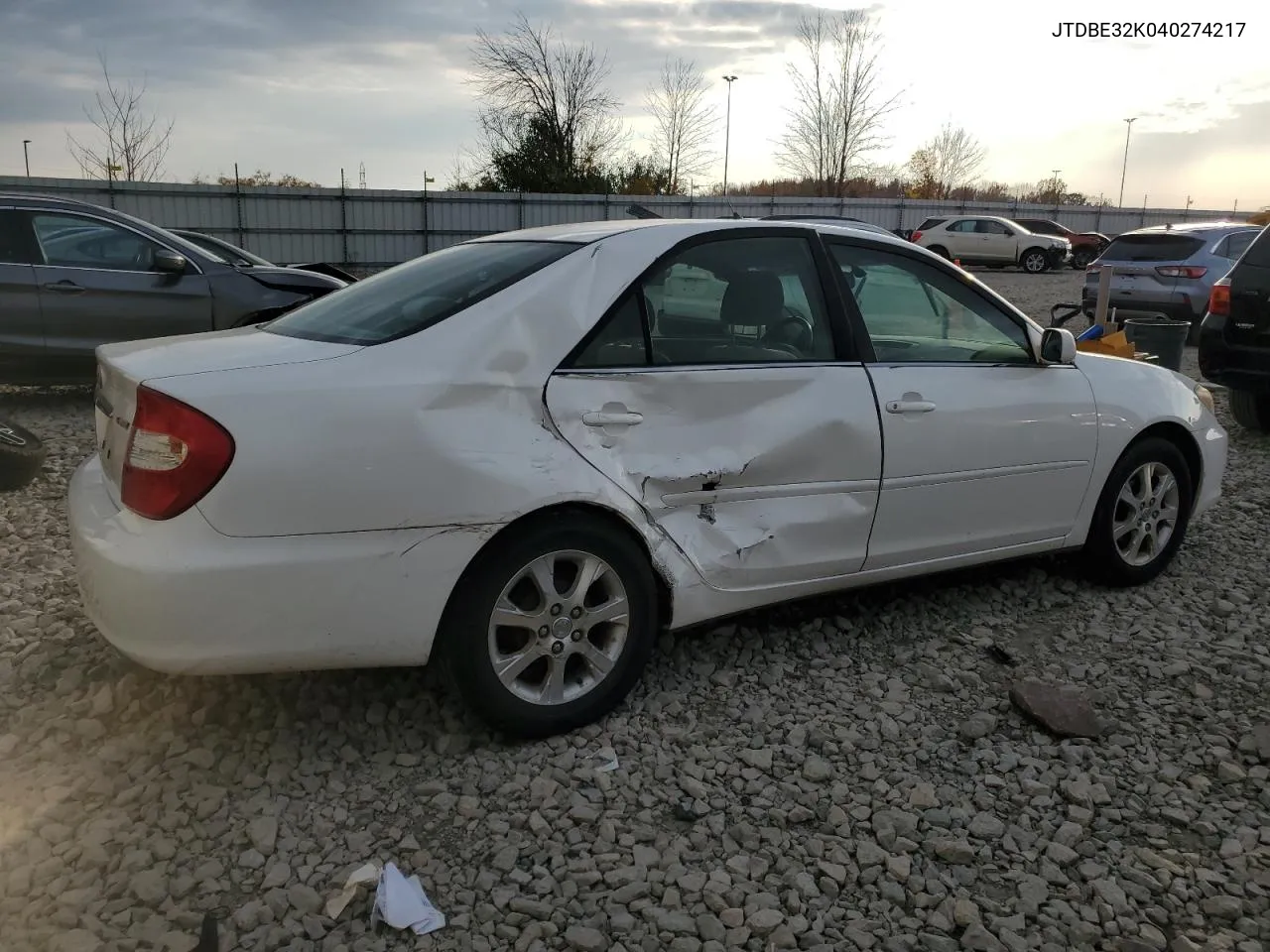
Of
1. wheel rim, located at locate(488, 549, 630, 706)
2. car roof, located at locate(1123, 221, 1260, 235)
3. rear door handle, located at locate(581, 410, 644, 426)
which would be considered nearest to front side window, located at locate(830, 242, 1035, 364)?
rear door handle, located at locate(581, 410, 644, 426)

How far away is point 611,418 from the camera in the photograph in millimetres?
3049

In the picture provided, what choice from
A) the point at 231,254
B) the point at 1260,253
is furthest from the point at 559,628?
the point at 231,254

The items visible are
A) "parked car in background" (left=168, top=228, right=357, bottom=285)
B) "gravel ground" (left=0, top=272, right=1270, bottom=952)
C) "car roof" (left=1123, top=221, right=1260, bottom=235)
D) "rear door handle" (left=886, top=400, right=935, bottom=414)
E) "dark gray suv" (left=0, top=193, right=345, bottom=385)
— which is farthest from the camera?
"car roof" (left=1123, top=221, right=1260, bottom=235)

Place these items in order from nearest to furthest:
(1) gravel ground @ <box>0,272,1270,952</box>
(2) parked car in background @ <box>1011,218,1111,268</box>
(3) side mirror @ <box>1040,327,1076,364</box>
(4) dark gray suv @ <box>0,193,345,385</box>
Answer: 1. (1) gravel ground @ <box>0,272,1270,952</box>
2. (3) side mirror @ <box>1040,327,1076,364</box>
3. (4) dark gray suv @ <box>0,193,345,385</box>
4. (2) parked car in background @ <box>1011,218,1111,268</box>

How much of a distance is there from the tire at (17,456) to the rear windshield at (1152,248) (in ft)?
42.5

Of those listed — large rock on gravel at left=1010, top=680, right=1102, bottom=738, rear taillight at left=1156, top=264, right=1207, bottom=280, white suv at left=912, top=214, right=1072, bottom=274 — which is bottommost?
large rock on gravel at left=1010, top=680, right=1102, bottom=738

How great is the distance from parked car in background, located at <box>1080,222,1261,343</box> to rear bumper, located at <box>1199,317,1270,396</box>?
577 centimetres

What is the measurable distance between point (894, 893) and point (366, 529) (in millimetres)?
1595

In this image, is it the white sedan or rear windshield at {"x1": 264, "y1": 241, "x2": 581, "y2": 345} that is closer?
the white sedan

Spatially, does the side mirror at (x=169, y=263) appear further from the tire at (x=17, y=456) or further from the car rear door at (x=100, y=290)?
the tire at (x=17, y=456)

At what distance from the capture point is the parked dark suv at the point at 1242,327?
287 inches

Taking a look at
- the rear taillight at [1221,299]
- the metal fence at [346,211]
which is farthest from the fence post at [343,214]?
the rear taillight at [1221,299]

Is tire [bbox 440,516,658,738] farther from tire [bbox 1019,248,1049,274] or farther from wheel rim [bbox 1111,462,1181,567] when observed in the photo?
tire [bbox 1019,248,1049,274]

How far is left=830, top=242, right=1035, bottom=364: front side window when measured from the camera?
3.70m
